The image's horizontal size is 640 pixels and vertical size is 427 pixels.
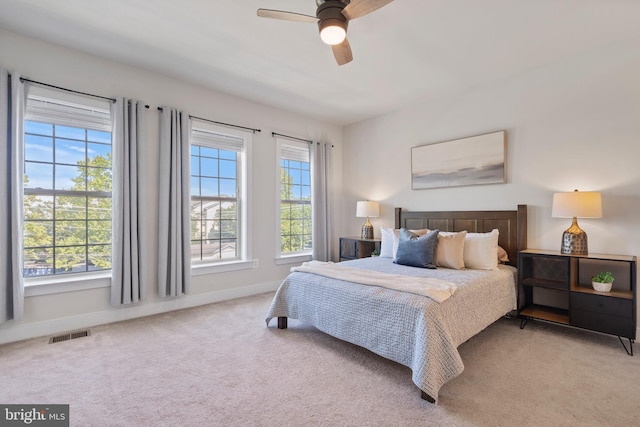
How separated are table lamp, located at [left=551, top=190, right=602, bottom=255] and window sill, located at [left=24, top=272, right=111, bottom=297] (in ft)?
15.2

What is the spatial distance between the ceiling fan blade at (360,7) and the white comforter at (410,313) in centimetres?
197

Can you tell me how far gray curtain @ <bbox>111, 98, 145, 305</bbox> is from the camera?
321 cm

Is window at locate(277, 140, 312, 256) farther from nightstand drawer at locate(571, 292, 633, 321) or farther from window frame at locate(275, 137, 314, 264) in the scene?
nightstand drawer at locate(571, 292, 633, 321)

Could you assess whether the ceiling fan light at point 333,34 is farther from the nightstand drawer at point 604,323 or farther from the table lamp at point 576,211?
the nightstand drawer at point 604,323

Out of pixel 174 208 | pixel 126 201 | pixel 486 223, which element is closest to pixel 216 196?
pixel 174 208

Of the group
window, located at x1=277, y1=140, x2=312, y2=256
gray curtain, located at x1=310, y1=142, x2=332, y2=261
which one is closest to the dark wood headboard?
gray curtain, located at x1=310, y1=142, x2=332, y2=261

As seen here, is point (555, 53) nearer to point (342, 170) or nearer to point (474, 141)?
point (474, 141)

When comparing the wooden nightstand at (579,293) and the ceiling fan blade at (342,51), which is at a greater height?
the ceiling fan blade at (342,51)

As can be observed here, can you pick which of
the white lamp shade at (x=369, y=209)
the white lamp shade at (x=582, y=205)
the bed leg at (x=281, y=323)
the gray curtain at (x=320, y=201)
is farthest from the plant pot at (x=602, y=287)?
the gray curtain at (x=320, y=201)

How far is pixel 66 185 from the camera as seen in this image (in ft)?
10.3

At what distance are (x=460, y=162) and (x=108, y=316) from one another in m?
4.53

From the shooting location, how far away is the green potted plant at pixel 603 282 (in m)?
2.76

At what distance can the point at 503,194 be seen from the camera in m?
3.68

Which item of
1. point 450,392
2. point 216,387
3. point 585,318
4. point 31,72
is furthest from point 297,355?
point 31,72
